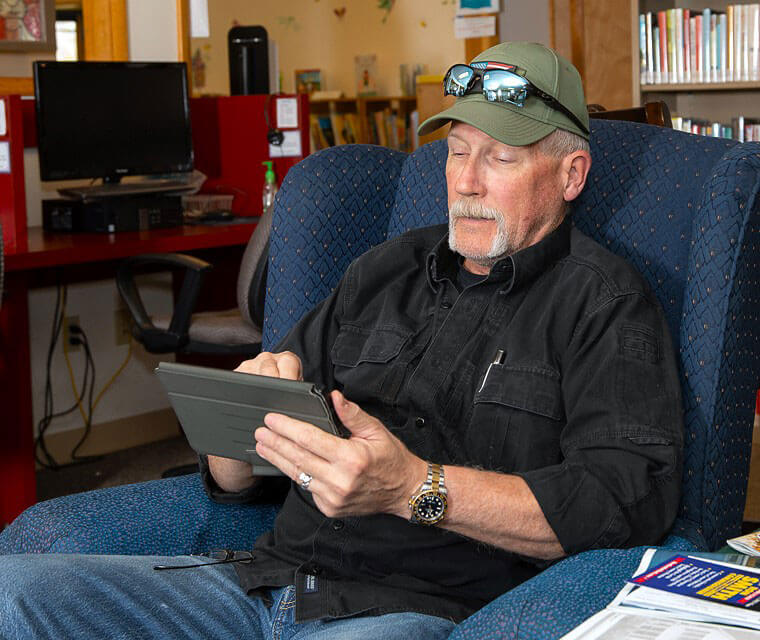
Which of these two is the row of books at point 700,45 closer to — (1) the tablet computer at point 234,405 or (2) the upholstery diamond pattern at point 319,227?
(2) the upholstery diamond pattern at point 319,227

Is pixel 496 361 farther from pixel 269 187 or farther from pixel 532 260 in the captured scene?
pixel 269 187

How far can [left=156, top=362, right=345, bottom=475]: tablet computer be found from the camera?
1157 millimetres

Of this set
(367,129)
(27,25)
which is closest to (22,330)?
(27,25)

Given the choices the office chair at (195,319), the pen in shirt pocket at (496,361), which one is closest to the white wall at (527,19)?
the office chair at (195,319)

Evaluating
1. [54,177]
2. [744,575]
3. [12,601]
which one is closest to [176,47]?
[54,177]

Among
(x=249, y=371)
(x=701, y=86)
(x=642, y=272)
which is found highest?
(x=701, y=86)

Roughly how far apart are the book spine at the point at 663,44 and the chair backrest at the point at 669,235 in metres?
2.58

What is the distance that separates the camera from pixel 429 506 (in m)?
1.22

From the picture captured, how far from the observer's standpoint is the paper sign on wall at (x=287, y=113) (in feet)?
12.5

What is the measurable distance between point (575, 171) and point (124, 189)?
85.0 inches

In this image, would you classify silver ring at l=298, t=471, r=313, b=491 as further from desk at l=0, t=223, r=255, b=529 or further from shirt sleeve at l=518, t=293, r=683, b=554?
desk at l=0, t=223, r=255, b=529

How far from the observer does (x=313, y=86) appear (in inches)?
293

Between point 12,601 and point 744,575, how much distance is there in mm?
801

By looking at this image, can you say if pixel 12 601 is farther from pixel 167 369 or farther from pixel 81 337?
pixel 81 337
